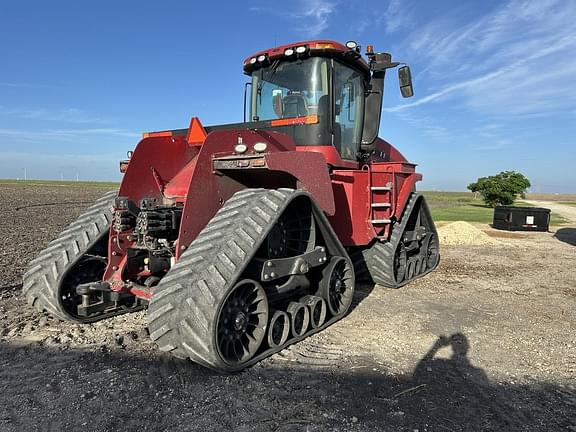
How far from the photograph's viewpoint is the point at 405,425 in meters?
3.09

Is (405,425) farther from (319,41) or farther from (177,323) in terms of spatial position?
(319,41)

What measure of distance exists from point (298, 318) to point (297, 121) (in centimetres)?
231

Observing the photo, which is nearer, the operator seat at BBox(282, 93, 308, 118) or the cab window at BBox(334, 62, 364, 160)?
the operator seat at BBox(282, 93, 308, 118)

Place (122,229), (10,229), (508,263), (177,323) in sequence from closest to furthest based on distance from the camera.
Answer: (177,323) < (122,229) < (508,263) < (10,229)

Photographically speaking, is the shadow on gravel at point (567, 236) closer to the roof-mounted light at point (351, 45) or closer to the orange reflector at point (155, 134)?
the roof-mounted light at point (351, 45)

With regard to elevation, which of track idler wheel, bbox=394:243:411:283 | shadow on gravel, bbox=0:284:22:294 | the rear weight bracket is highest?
the rear weight bracket

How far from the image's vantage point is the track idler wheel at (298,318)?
14.9 ft

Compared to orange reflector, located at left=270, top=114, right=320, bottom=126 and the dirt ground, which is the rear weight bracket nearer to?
the dirt ground

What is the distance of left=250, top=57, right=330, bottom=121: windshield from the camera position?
5.83m

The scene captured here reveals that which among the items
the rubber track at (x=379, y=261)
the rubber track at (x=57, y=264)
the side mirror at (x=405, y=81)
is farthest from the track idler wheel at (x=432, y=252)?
the rubber track at (x=57, y=264)

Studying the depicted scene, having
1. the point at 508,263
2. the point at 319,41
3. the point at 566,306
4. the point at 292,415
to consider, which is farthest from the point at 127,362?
the point at 508,263

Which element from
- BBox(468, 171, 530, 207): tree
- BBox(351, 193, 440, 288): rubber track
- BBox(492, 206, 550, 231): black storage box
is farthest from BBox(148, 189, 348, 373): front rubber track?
BBox(468, 171, 530, 207): tree

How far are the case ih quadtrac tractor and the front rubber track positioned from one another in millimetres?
11

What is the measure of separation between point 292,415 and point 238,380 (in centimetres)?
66
